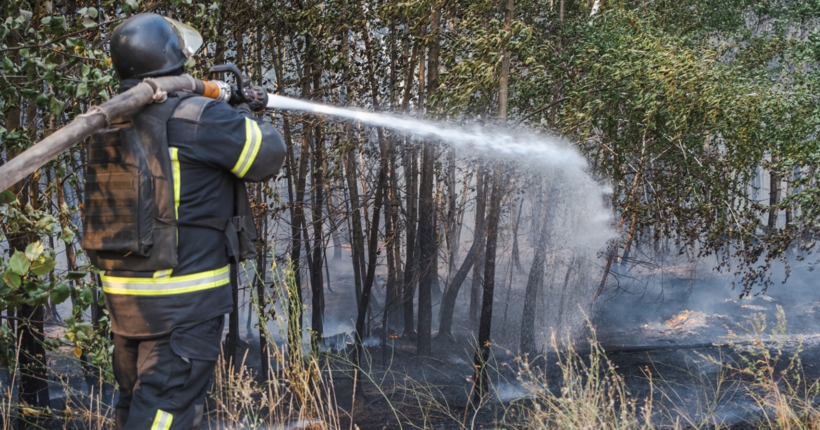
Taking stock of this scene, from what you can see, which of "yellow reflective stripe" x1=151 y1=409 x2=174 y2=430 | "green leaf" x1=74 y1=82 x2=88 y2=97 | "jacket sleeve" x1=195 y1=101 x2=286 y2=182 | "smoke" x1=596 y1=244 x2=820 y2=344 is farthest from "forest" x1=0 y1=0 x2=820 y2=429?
"yellow reflective stripe" x1=151 y1=409 x2=174 y2=430

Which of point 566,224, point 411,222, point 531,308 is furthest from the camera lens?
point 566,224

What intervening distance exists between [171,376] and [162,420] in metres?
0.15

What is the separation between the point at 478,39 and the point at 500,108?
102 centimetres

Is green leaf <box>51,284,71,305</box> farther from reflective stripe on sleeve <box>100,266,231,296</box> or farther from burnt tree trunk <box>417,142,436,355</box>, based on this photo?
burnt tree trunk <box>417,142,436,355</box>

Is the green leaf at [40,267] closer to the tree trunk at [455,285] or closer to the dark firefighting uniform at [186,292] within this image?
the dark firefighting uniform at [186,292]

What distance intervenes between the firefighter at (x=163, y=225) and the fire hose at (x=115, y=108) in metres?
0.07

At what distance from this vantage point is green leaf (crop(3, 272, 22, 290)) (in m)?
2.06

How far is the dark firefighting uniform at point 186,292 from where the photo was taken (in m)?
2.22

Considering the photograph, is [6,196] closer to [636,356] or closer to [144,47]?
[144,47]

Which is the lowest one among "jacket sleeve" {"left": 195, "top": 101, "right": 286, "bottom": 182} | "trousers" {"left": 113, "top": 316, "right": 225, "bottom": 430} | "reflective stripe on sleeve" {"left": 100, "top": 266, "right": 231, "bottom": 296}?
"trousers" {"left": 113, "top": 316, "right": 225, "bottom": 430}

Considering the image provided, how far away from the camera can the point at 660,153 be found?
9.91 m

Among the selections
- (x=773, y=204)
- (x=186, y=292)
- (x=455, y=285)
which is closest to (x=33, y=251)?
(x=186, y=292)

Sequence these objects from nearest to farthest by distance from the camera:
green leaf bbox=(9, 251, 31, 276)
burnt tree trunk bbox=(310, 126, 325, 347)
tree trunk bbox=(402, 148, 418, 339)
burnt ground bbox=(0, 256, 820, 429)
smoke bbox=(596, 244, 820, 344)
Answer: green leaf bbox=(9, 251, 31, 276) < burnt ground bbox=(0, 256, 820, 429) < burnt tree trunk bbox=(310, 126, 325, 347) < tree trunk bbox=(402, 148, 418, 339) < smoke bbox=(596, 244, 820, 344)

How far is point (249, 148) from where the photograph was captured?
2289 mm
